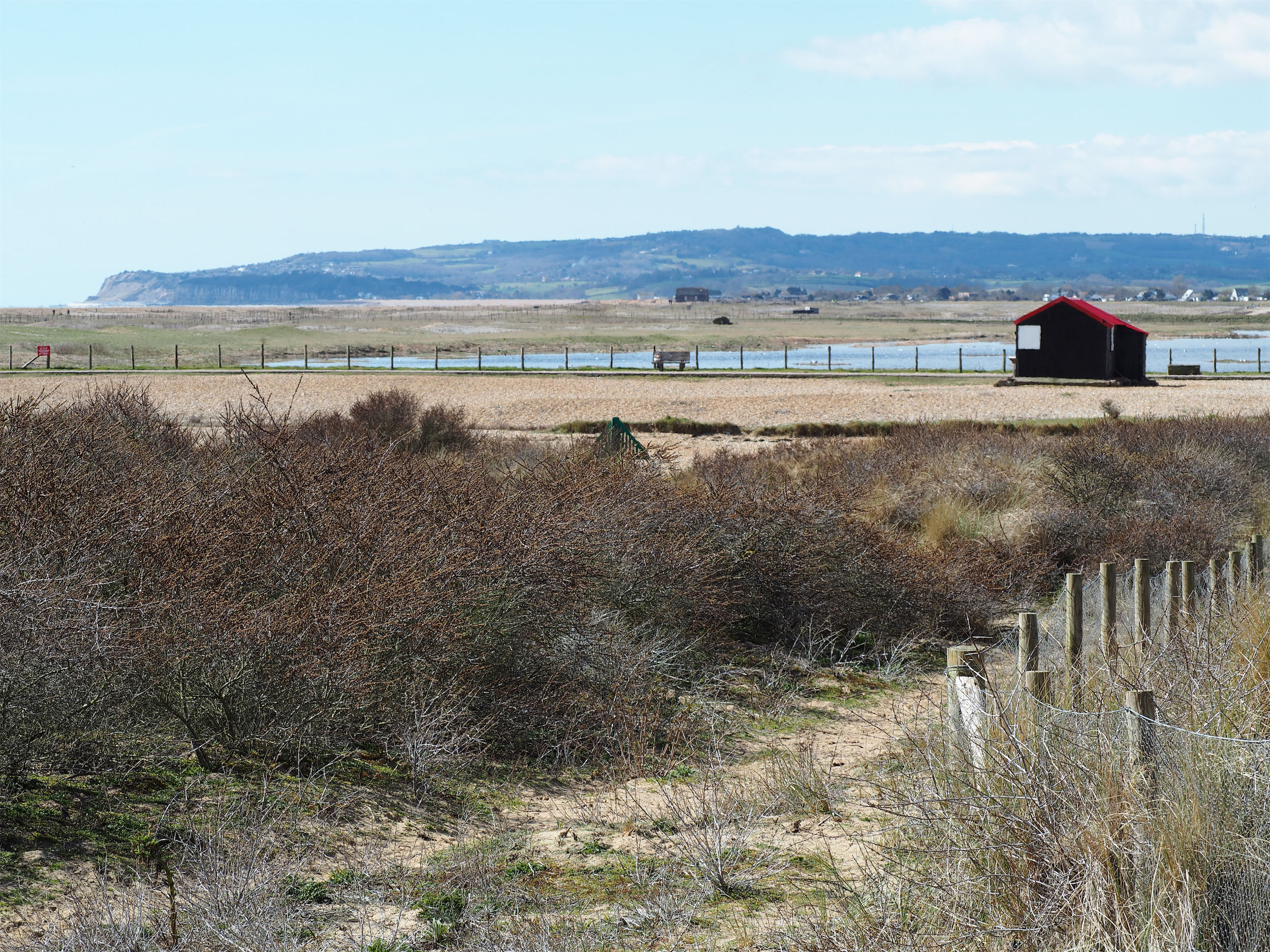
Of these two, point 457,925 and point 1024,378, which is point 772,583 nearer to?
point 457,925

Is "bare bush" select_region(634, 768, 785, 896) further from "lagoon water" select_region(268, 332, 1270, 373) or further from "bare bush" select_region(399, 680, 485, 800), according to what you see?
"lagoon water" select_region(268, 332, 1270, 373)

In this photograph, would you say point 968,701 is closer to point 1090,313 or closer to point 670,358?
point 1090,313

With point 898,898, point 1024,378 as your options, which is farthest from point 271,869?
point 1024,378

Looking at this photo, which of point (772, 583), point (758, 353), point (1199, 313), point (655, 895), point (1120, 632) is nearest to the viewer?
point (655, 895)

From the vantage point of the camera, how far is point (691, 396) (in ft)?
126

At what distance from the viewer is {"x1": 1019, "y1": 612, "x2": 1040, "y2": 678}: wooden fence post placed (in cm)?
570

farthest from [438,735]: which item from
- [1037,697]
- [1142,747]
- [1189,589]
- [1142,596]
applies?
[1189,589]

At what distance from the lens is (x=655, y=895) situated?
5.26m

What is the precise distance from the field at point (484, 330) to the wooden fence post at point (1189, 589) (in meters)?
57.2

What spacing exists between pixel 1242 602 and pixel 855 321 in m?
146

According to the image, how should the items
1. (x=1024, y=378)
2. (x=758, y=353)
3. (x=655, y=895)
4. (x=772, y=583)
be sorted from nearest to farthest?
1. (x=655, y=895)
2. (x=772, y=583)
3. (x=1024, y=378)
4. (x=758, y=353)

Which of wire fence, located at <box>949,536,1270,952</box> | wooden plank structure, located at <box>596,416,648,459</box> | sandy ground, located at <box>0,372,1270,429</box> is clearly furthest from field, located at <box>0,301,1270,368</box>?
wire fence, located at <box>949,536,1270,952</box>

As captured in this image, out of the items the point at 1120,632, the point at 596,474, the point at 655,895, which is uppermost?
the point at 596,474

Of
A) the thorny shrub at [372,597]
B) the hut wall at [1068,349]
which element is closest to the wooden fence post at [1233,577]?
the thorny shrub at [372,597]
